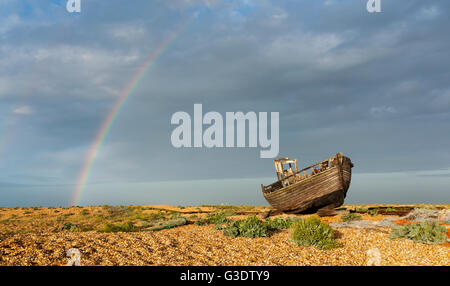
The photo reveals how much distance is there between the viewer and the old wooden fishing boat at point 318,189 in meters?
21.4

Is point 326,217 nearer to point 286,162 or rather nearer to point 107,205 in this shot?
point 286,162

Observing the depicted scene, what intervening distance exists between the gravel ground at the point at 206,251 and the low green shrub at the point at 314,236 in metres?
0.27

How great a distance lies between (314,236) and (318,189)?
10.8 meters

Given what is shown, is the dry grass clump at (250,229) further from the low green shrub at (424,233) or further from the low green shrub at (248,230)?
the low green shrub at (424,233)

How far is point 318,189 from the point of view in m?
21.7

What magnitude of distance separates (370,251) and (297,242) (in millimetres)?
2607

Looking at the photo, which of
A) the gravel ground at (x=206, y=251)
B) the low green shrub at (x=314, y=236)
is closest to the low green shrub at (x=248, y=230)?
the gravel ground at (x=206, y=251)

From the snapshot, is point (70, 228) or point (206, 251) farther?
point (70, 228)

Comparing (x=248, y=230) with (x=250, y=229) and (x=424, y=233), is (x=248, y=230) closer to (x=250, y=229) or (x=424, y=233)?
(x=250, y=229)

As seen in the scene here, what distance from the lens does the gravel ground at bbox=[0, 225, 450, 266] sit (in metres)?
8.93

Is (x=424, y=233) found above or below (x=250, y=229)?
above

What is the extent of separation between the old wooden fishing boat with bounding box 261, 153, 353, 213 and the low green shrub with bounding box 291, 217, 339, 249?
9.66 meters

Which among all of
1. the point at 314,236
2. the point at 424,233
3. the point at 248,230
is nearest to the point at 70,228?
the point at 248,230
